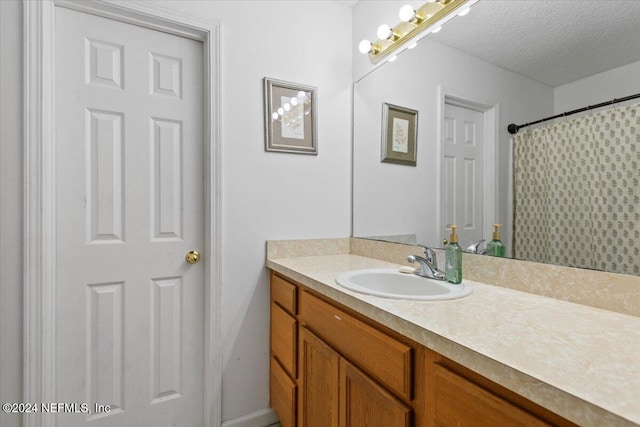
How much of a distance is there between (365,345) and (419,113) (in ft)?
3.67

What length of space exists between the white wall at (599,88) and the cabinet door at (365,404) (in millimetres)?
1022

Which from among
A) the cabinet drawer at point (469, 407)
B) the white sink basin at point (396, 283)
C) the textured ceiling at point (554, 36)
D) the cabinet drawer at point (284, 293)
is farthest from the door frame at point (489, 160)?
the cabinet drawer at point (284, 293)

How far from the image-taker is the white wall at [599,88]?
0.87 meters

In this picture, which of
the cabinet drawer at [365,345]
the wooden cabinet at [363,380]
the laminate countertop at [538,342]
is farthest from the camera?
the cabinet drawer at [365,345]

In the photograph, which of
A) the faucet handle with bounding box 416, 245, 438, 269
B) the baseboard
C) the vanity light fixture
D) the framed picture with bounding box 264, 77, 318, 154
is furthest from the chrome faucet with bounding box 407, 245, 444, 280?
the baseboard

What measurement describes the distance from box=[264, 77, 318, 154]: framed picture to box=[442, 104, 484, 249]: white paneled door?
73 centimetres

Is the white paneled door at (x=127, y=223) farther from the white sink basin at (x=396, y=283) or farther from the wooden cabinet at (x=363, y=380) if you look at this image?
the white sink basin at (x=396, y=283)

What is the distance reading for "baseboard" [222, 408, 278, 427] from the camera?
159 centimetres

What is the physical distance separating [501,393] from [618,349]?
0.26 meters

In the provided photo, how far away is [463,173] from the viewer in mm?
1328

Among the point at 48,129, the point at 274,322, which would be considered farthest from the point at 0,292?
the point at 274,322

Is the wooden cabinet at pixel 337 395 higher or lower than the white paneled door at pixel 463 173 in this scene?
lower

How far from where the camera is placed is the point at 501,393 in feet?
1.86

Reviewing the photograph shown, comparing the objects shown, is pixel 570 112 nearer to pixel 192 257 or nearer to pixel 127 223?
pixel 192 257
